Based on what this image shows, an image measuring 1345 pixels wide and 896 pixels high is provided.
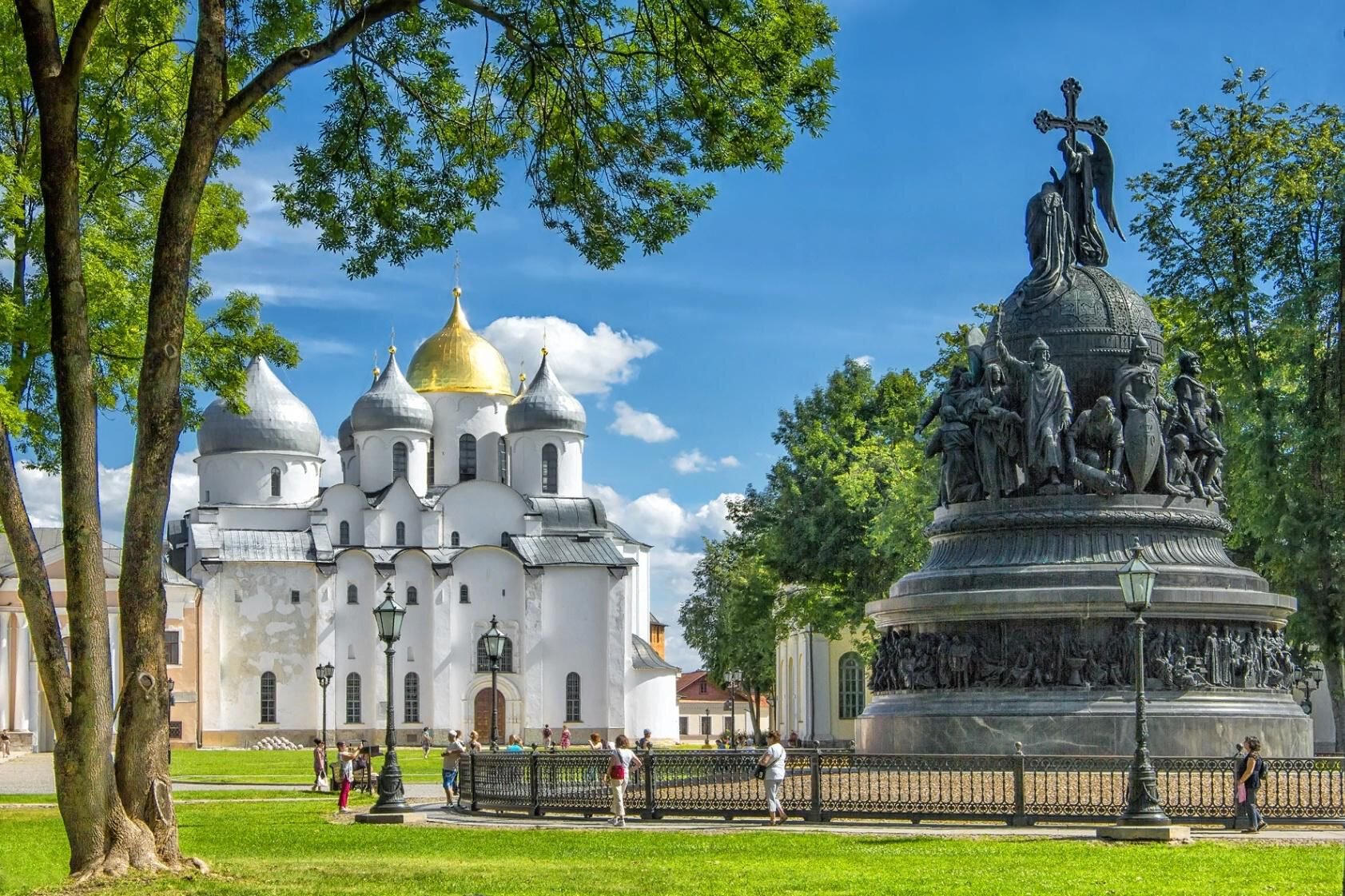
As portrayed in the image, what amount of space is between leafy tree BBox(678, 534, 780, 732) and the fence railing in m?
38.7

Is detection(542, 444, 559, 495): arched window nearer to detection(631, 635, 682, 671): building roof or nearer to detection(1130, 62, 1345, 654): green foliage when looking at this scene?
detection(631, 635, 682, 671): building roof

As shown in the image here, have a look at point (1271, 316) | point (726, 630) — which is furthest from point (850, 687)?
point (1271, 316)

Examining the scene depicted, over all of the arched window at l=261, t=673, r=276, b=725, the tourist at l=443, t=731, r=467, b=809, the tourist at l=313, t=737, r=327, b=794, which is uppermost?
the tourist at l=443, t=731, r=467, b=809

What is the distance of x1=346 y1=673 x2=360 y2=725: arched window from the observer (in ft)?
243

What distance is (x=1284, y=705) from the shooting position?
23.8 metres

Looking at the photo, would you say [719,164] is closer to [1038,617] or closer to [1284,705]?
[1038,617]

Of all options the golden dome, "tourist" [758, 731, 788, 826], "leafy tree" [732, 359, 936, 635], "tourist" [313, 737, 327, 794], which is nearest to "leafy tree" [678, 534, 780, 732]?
"leafy tree" [732, 359, 936, 635]

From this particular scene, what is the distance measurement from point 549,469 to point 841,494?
35197 millimetres

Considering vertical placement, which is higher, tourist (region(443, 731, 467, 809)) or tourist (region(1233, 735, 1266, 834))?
tourist (region(1233, 735, 1266, 834))

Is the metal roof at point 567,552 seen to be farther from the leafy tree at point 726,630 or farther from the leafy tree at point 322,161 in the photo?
the leafy tree at point 322,161

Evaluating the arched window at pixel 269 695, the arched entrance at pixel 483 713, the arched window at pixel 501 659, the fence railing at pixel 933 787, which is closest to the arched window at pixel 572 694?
the arched window at pixel 501 659

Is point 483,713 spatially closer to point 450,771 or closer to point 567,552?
point 567,552

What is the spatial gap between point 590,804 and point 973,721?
5.09 meters

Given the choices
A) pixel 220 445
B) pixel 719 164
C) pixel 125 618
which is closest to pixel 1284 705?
pixel 719 164
